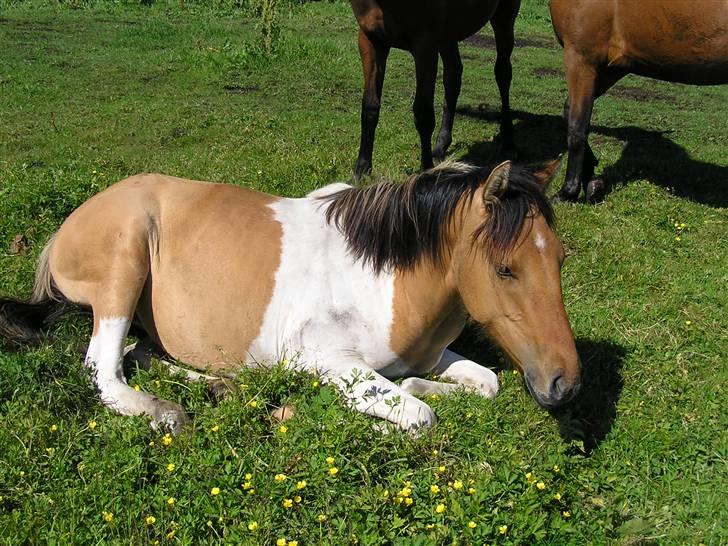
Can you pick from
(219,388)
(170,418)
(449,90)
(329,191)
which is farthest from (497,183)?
(449,90)

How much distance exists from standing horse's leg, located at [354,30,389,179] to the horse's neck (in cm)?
335

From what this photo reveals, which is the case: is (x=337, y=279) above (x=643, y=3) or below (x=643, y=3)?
below

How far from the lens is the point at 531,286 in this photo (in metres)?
3.25

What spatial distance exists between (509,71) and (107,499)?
24.1 feet

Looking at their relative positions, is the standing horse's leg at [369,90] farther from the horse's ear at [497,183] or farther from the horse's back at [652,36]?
the horse's ear at [497,183]

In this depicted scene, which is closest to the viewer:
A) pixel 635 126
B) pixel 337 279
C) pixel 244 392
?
pixel 244 392

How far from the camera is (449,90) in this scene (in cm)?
804

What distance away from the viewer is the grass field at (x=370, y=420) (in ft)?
9.64

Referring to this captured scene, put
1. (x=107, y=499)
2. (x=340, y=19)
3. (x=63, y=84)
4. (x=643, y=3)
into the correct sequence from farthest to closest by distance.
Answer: (x=340, y=19) < (x=63, y=84) < (x=643, y=3) < (x=107, y=499)

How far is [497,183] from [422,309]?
2.42 feet

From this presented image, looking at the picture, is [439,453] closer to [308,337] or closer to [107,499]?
[308,337]

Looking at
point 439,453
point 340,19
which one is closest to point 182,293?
point 439,453

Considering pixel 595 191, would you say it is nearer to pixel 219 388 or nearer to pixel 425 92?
pixel 425 92

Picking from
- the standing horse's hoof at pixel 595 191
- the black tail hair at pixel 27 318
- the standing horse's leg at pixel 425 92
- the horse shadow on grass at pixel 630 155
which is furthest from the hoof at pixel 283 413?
the horse shadow on grass at pixel 630 155
